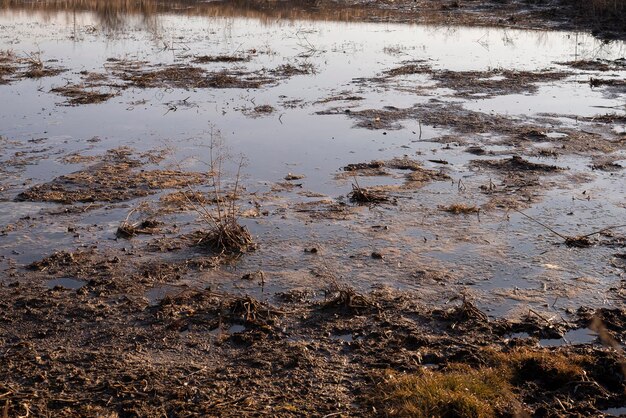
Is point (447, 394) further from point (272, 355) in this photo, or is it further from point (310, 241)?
point (310, 241)

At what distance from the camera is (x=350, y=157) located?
9.48m

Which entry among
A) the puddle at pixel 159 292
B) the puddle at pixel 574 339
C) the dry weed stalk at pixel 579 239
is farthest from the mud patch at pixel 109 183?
the puddle at pixel 574 339

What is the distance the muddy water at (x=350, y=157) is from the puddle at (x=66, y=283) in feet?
1.89

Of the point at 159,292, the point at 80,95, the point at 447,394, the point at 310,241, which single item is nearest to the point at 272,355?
the point at 447,394

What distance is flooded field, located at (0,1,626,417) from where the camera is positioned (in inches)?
175

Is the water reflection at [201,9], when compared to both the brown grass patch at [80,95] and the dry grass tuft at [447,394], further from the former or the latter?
the dry grass tuft at [447,394]

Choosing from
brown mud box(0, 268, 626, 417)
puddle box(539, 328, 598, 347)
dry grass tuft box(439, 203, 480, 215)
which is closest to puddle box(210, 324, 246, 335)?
brown mud box(0, 268, 626, 417)

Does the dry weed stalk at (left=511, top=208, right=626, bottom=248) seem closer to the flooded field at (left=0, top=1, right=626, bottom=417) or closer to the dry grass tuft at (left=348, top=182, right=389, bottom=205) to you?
the flooded field at (left=0, top=1, right=626, bottom=417)

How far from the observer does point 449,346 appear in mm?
4867

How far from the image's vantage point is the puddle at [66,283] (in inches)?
229

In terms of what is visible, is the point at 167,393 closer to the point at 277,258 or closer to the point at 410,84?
the point at 277,258

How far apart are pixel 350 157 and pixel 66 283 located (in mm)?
4642

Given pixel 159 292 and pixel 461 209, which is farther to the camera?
pixel 461 209

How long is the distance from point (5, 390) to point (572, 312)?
13.4 ft
